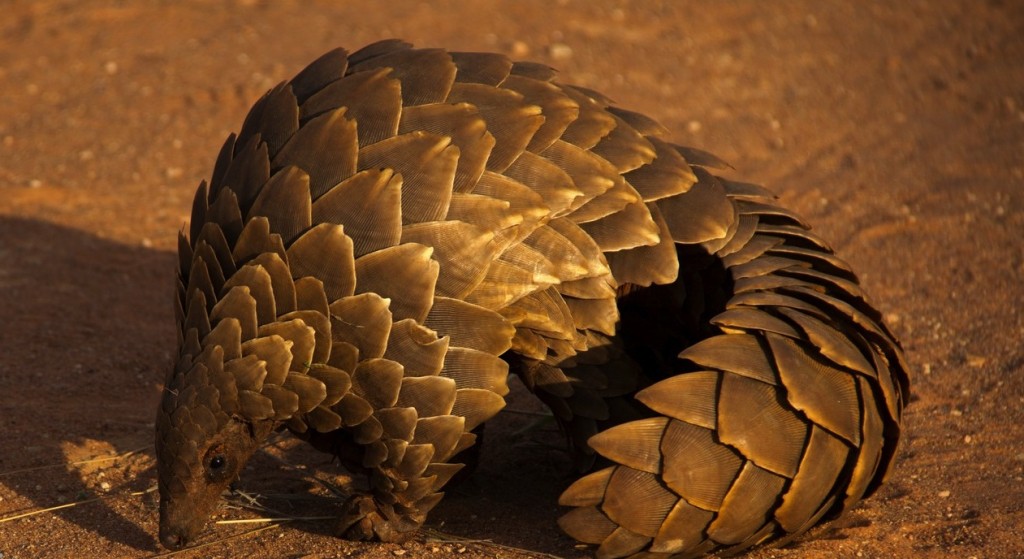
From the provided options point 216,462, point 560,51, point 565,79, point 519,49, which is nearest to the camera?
point 216,462

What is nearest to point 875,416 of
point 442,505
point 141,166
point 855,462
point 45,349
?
point 855,462

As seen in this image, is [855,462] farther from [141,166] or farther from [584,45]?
[584,45]

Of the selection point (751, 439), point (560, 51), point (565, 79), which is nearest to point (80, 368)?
point (751, 439)

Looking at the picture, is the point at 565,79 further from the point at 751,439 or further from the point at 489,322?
the point at 751,439

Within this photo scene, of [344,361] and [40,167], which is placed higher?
[344,361]

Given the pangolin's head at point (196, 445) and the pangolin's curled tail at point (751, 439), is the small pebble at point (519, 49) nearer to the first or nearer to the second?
the pangolin's curled tail at point (751, 439)

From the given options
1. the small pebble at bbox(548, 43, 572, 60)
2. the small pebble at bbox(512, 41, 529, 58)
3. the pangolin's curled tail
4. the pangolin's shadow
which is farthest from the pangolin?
the small pebble at bbox(548, 43, 572, 60)
